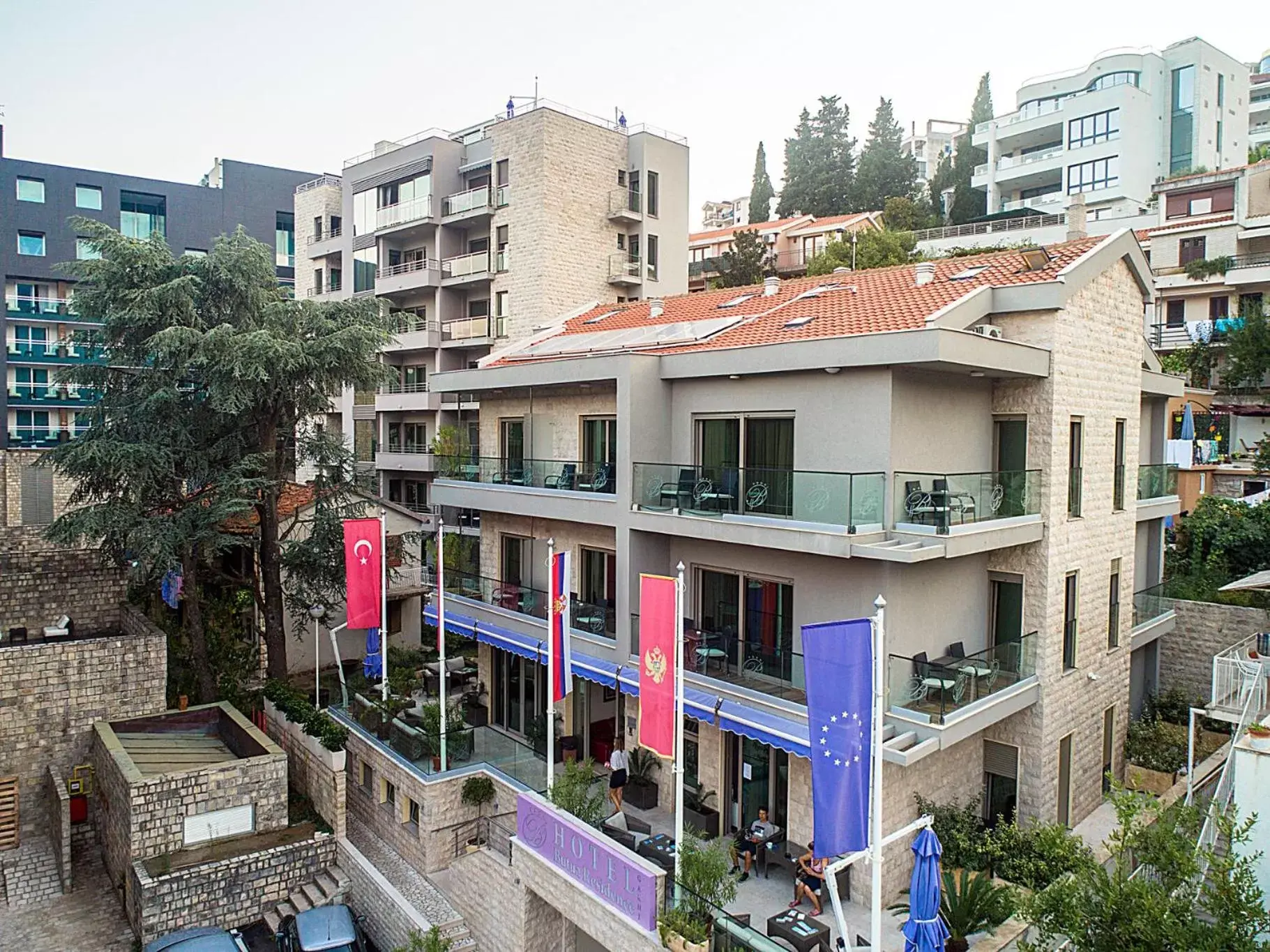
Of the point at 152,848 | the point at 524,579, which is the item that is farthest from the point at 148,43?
the point at 152,848

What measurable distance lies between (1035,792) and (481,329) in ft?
89.4

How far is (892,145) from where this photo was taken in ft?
214

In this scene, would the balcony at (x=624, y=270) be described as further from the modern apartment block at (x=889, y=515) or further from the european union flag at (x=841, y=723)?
the european union flag at (x=841, y=723)

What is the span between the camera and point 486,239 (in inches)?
1481

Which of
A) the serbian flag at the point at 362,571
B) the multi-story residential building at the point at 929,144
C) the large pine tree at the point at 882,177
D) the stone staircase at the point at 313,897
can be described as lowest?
the stone staircase at the point at 313,897

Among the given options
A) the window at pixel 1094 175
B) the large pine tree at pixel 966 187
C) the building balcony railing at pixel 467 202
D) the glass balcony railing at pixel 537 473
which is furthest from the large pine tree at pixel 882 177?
the glass balcony railing at pixel 537 473

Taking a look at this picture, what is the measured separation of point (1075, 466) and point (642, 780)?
34.9 feet

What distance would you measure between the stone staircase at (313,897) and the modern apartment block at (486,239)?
62.1ft

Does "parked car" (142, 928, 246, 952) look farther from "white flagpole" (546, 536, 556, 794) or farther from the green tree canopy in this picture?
the green tree canopy

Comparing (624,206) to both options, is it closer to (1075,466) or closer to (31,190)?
(1075,466)

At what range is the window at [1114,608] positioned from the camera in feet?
62.8

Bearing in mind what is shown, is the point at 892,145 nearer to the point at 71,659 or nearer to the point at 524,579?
the point at 524,579

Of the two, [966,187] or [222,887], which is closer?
[222,887]

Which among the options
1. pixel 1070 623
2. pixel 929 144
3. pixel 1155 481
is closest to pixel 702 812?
pixel 1070 623
